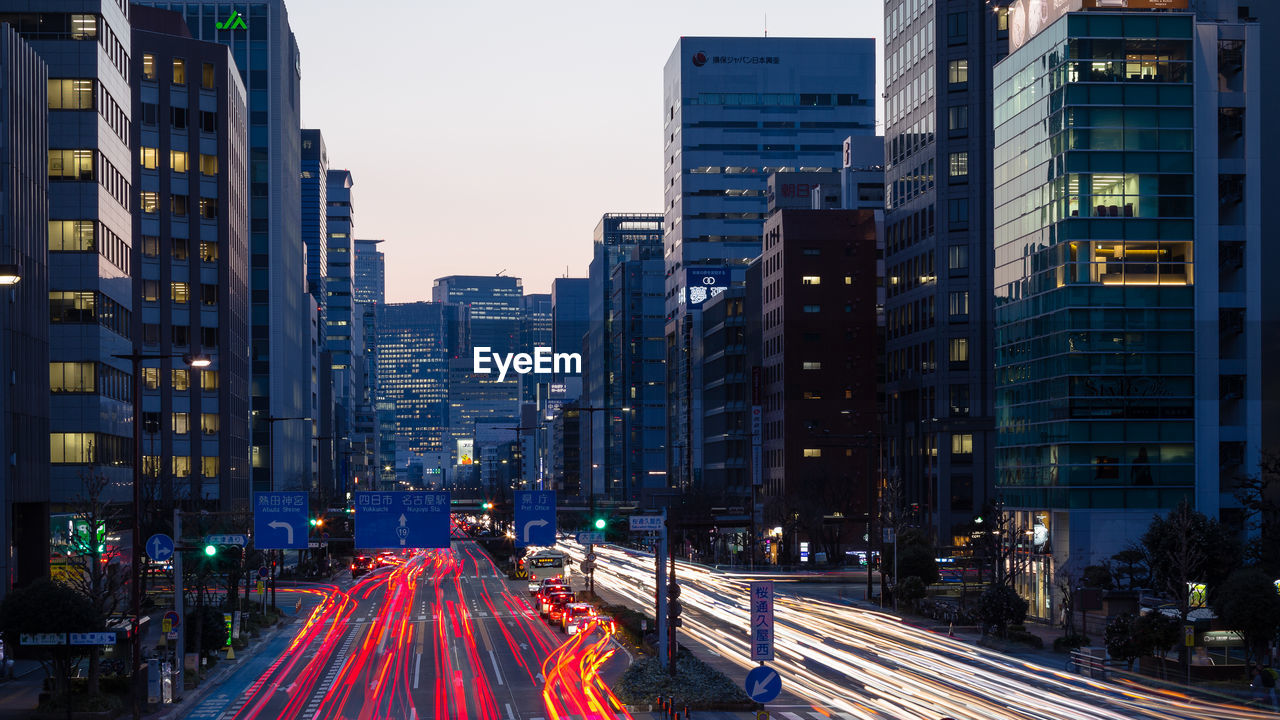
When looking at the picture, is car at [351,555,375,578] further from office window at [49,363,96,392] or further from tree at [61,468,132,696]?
office window at [49,363,96,392]

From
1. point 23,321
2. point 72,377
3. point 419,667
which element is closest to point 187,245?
point 72,377

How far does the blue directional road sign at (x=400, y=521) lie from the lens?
64500 millimetres

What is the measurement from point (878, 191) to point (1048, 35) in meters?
112

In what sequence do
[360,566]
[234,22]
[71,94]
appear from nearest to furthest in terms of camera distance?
[71,94] < [360,566] < [234,22]

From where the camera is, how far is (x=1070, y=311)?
85812mm

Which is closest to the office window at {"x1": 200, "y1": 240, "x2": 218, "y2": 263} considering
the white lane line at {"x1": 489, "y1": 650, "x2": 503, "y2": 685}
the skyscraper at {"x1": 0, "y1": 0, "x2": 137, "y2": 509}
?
the skyscraper at {"x1": 0, "y1": 0, "x2": 137, "y2": 509}

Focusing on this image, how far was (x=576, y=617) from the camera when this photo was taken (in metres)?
80.1

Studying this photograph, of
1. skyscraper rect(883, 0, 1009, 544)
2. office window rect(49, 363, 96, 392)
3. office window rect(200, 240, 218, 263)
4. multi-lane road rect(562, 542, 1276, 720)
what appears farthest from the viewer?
skyscraper rect(883, 0, 1009, 544)

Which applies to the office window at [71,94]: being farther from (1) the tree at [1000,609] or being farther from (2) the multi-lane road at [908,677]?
(1) the tree at [1000,609]

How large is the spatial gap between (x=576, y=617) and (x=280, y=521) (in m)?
18.5

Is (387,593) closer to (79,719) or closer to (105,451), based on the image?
(105,451)

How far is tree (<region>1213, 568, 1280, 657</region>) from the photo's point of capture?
51.8 meters

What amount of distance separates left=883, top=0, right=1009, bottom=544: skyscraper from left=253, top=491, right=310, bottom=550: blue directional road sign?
273ft

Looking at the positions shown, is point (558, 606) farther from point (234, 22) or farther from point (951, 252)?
point (234, 22)
